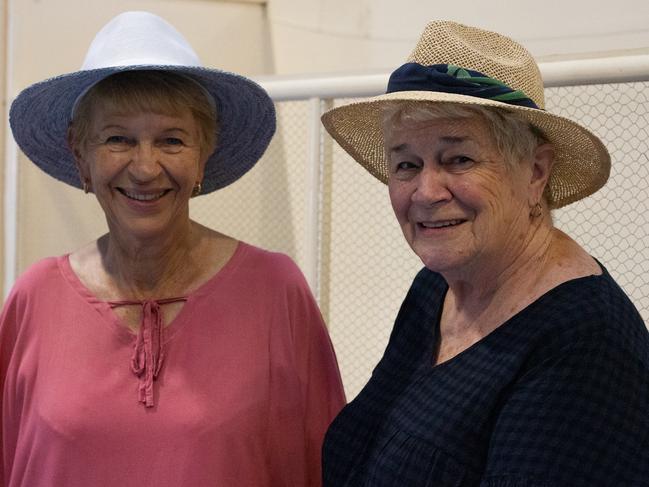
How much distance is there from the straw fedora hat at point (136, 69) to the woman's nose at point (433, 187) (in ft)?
1.82

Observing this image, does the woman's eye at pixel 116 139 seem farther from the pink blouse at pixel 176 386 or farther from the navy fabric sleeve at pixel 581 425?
the navy fabric sleeve at pixel 581 425

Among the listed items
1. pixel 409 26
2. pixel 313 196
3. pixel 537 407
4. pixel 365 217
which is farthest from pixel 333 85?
pixel 537 407

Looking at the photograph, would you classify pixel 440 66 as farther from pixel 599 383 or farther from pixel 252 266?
pixel 252 266

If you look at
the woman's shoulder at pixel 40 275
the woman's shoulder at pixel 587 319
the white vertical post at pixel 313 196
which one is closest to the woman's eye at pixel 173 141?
the woman's shoulder at pixel 40 275

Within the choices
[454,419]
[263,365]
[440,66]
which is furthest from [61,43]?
[454,419]

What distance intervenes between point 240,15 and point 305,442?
236cm

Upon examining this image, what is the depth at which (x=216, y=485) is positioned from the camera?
190 cm

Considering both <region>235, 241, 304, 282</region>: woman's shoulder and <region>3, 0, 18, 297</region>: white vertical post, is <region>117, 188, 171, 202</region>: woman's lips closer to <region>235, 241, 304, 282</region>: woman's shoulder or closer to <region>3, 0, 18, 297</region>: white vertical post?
<region>235, 241, 304, 282</region>: woman's shoulder

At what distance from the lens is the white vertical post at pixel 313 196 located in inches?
112

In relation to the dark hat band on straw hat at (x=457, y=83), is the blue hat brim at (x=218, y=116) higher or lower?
higher

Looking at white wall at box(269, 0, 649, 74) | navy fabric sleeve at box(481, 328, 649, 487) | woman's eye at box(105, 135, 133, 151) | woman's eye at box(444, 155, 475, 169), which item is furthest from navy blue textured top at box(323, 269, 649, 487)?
white wall at box(269, 0, 649, 74)

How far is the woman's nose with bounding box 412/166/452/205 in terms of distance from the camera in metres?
1.55

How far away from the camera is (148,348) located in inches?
76.4

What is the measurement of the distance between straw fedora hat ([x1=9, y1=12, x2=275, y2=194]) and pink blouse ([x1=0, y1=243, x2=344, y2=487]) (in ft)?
0.86
